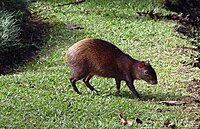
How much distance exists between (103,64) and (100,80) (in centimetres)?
98

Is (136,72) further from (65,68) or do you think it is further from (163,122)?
(65,68)

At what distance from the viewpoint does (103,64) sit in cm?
697

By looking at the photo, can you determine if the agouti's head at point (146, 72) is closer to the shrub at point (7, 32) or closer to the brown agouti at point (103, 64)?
the brown agouti at point (103, 64)

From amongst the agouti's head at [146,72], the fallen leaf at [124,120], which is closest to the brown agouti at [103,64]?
the agouti's head at [146,72]

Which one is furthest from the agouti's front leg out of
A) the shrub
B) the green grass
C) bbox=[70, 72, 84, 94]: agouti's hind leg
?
the shrub

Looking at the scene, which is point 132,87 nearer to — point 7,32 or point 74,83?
point 74,83

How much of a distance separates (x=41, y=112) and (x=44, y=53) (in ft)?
13.2

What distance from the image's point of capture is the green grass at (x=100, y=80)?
5859mm

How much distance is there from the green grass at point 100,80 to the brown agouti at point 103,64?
0.25 metres

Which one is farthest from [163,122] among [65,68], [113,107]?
[65,68]

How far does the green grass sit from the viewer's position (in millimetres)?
5859

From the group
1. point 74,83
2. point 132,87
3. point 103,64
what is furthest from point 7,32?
point 132,87

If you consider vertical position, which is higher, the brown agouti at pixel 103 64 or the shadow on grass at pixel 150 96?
the brown agouti at pixel 103 64

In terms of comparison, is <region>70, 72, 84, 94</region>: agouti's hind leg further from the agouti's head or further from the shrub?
the shrub
